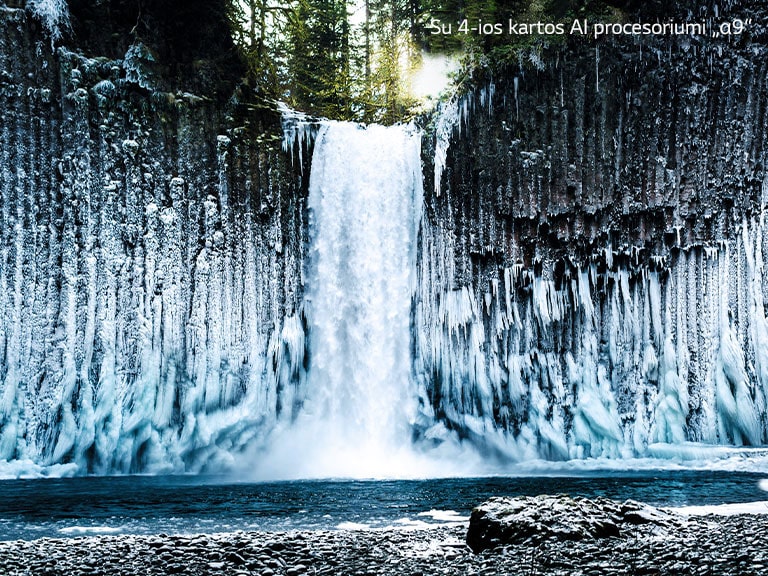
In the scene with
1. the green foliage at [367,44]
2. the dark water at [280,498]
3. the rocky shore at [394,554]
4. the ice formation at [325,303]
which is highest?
the green foliage at [367,44]

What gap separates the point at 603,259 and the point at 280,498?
10.5 metres

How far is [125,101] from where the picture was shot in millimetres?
17250

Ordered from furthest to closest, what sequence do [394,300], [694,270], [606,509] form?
[394,300]
[694,270]
[606,509]

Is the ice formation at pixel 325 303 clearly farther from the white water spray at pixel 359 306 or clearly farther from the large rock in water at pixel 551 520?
the large rock in water at pixel 551 520

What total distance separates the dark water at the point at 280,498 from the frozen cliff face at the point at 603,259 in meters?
3.11

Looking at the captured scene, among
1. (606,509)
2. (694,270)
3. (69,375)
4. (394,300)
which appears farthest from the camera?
(394,300)

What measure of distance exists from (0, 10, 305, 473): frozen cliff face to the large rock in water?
35.0 ft

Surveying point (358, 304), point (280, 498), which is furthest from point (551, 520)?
point (358, 304)

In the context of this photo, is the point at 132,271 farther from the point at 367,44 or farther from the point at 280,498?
the point at 367,44

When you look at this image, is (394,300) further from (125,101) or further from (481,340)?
(125,101)

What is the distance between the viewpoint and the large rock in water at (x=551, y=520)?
656cm

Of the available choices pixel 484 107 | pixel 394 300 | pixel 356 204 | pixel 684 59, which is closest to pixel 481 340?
pixel 394 300

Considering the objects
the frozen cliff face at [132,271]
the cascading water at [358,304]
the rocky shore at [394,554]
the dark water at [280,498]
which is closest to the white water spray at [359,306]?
the cascading water at [358,304]

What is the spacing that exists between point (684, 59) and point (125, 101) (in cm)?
1464
